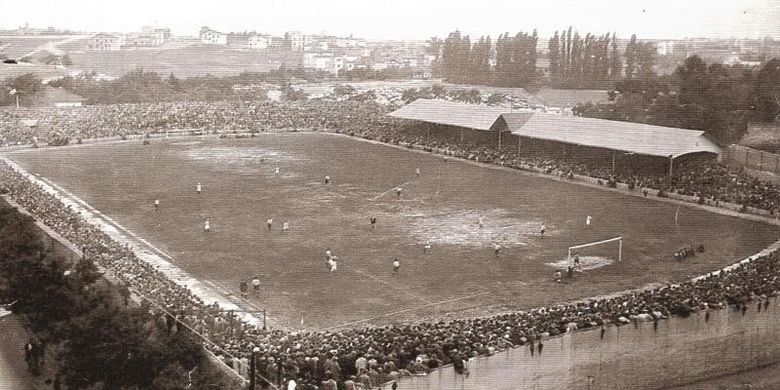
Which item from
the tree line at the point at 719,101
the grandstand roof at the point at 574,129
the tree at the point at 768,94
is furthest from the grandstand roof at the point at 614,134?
the tree at the point at 768,94

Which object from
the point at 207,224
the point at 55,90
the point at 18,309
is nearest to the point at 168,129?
the point at 55,90

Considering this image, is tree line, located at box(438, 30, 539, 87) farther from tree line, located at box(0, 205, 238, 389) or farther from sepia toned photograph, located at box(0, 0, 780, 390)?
tree line, located at box(0, 205, 238, 389)

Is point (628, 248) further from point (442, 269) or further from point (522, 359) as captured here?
point (522, 359)

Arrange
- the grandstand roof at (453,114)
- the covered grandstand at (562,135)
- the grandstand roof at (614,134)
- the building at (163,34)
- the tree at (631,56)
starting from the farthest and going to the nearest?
the building at (163,34), the tree at (631,56), the grandstand roof at (453,114), the covered grandstand at (562,135), the grandstand roof at (614,134)

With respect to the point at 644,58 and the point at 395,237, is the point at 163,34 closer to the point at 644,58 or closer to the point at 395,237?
the point at 644,58

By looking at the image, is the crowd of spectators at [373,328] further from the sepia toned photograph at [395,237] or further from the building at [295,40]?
the building at [295,40]

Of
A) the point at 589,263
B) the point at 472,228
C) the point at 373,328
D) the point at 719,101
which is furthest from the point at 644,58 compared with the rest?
the point at 373,328
